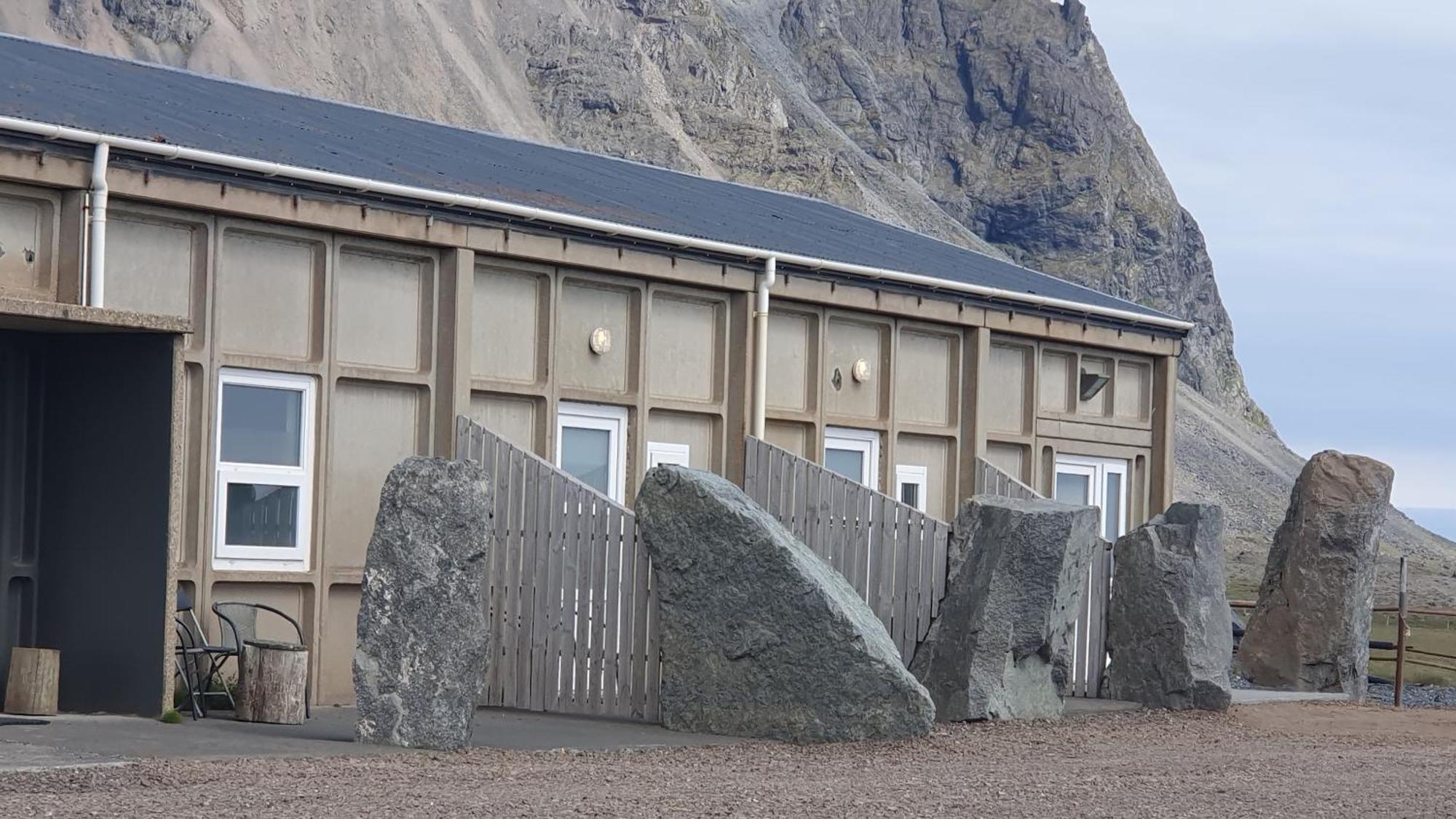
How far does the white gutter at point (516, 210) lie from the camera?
12.4 meters

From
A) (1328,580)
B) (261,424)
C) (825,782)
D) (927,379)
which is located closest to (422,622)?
(825,782)

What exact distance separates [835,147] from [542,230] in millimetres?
94757

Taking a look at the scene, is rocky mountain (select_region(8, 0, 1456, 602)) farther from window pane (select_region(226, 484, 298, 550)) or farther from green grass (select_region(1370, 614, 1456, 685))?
window pane (select_region(226, 484, 298, 550))

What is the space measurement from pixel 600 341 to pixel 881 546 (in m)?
2.81

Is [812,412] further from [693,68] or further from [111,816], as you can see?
[693,68]

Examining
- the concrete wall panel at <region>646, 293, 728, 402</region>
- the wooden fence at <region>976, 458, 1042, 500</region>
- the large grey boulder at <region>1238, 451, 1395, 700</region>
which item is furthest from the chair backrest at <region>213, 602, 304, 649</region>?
the large grey boulder at <region>1238, 451, 1395, 700</region>

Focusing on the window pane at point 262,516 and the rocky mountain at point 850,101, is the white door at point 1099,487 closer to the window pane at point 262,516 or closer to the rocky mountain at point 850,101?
the window pane at point 262,516

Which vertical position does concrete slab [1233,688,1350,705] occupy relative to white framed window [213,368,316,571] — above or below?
below

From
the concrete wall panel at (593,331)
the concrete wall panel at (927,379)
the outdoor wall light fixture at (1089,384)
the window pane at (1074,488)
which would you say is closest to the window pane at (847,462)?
the concrete wall panel at (927,379)

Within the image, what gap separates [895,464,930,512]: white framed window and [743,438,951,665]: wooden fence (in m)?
2.40

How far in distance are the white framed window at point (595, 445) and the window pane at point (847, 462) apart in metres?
2.55

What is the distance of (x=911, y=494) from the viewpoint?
61.7ft

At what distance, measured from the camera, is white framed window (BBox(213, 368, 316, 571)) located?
1346 cm

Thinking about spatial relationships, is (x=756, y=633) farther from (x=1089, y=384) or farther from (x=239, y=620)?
(x=1089, y=384)
